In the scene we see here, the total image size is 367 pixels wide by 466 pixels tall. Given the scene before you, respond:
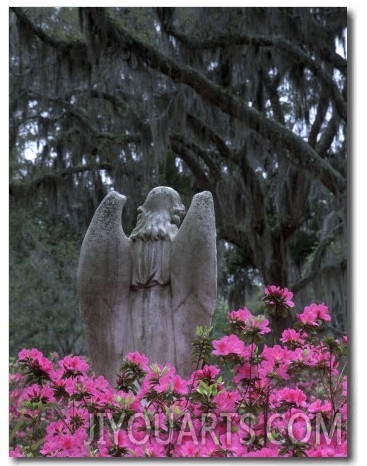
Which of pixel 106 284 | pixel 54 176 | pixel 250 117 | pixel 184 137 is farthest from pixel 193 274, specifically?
pixel 54 176

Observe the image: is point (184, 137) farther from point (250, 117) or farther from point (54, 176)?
point (54, 176)

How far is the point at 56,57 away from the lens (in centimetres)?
561

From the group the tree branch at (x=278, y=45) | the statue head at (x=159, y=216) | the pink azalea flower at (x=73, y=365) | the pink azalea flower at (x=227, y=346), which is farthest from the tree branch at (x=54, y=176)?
the pink azalea flower at (x=227, y=346)

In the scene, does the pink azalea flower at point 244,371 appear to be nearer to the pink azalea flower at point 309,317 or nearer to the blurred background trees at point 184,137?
the pink azalea flower at point 309,317

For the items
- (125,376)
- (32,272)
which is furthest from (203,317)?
(32,272)

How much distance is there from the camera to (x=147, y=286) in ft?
7.15

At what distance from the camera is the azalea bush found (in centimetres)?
151

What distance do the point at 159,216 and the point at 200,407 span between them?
0.84 metres

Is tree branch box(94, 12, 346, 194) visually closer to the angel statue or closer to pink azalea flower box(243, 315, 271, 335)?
the angel statue

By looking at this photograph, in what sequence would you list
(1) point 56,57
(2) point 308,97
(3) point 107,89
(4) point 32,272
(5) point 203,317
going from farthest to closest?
(4) point 32,272 < (3) point 107,89 < (2) point 308,97 < (1) point 56,57 < (5) point 203,317

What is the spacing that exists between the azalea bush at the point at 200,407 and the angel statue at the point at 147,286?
14.5 inches

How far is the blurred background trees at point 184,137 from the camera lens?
5547 millimetres

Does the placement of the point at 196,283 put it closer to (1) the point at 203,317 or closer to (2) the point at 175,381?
(1) the point at 203,317

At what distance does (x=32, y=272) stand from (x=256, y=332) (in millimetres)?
6378
